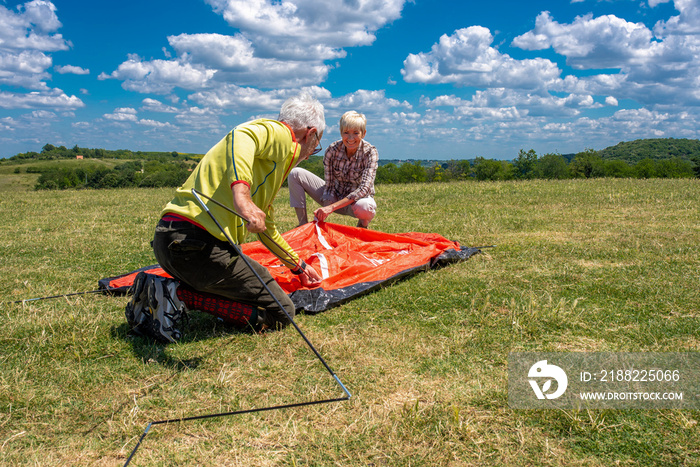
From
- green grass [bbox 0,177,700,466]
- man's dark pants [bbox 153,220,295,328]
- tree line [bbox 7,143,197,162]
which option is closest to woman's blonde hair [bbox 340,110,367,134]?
green grass [bbox 0,177,700,466]

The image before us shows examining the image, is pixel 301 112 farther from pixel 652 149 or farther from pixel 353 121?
pixel 652 149

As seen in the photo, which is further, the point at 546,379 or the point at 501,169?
the point at 501,169

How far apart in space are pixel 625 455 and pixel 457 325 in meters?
1.62

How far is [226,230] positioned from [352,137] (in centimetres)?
322

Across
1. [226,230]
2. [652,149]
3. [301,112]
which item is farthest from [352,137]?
[652,149]

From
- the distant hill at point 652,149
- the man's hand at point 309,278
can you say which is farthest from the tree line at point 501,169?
the distant hill at point 652,149

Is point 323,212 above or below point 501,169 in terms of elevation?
below

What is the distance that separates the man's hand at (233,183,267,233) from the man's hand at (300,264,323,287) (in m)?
1.51

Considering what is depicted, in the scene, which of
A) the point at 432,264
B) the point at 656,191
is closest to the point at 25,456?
the point at 432,264

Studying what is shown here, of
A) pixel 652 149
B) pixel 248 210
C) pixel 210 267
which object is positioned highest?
pixel 652 149

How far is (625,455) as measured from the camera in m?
2.15

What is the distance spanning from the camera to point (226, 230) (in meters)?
3.35

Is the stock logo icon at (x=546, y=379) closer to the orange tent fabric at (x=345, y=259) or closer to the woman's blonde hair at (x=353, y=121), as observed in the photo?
the orange tent fabric at (x=345, y=259)

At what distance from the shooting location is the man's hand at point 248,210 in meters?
2.97
